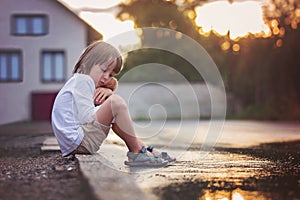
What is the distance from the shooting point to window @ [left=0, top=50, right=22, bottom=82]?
19.6 m

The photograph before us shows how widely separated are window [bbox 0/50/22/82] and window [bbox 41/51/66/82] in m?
0.85

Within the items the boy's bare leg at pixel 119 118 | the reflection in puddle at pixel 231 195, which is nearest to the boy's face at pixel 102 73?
the boy's bare leg at pixel 119 118

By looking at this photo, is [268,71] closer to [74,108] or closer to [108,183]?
[74,108]

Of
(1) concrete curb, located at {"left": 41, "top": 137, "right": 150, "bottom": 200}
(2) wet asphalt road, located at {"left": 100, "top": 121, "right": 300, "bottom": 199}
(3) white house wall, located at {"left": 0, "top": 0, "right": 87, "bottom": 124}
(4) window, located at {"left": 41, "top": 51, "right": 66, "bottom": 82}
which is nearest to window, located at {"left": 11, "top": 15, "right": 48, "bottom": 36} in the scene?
(3) white house wall, located at {"left": 0, "top": 0, "right": 87, "bottom": 124}

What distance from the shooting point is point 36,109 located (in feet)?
65.2

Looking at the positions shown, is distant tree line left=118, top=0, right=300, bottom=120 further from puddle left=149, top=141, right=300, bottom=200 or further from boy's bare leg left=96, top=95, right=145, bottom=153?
boy's bare leg left=96, top=95, right=145, bottom=153

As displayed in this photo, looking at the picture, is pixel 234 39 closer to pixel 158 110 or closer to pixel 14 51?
pixel 158 110

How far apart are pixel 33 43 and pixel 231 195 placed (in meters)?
17.6

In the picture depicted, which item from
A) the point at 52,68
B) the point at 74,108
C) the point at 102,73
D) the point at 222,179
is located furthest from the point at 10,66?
the point at 222,179

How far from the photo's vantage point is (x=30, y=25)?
20.0 metres

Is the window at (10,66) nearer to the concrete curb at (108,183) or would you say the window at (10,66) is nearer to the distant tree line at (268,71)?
the distant tree line at (268,71)

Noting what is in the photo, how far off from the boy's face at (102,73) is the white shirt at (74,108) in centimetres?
13

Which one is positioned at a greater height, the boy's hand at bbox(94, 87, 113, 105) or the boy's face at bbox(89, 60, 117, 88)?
the boy's face at bbox(89, 60, 117, 88)

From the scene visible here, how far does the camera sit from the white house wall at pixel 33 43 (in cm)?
1967
